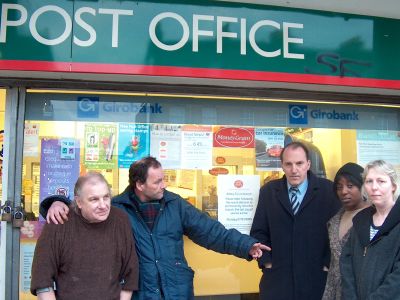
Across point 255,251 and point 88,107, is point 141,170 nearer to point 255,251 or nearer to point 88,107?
point 255,251

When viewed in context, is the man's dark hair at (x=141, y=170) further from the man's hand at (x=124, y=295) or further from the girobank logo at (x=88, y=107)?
the girobank logo at (x=88, y=107)

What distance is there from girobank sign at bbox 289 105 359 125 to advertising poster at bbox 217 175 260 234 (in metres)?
0.71

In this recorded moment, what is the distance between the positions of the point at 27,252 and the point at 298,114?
2.62 meters

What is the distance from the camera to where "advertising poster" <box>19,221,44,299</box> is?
3559 millimetres

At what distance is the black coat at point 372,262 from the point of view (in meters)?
2.43

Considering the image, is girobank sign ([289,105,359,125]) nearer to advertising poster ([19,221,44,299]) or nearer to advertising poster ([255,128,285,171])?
advertising poster ([255,128,285,171])

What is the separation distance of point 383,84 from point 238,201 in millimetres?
1634

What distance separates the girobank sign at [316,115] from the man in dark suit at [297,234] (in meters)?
0.88

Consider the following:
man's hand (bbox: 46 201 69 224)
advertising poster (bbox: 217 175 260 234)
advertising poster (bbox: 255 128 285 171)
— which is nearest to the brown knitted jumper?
man's hand (bbox: 46 201 69 224)

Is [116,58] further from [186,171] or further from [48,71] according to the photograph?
[186,171]

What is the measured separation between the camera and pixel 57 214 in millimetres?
2633

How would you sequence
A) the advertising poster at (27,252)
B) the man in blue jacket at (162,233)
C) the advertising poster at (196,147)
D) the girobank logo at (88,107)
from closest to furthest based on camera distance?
the man in blue jacket at (162,233) → the advertising poster at (27,252) → the girobank logo at (88,107) → the advertising poster at (196,147)

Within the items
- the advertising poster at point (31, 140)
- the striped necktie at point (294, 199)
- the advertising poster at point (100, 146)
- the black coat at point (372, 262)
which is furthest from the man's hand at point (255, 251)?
the advertising poster at point (31, 140)

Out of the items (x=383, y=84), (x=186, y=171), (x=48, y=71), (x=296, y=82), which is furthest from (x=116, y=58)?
(x=383, y=84)
